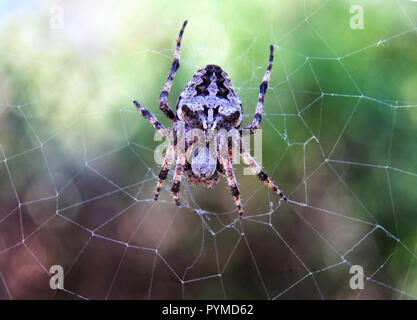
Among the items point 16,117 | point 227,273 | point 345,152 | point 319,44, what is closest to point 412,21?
point 319,44

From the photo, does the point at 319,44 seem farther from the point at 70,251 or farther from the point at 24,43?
the point at 70,251

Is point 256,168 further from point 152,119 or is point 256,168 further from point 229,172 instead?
point 152,119

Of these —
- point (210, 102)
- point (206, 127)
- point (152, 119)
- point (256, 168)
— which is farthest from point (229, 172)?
point (152, 119)

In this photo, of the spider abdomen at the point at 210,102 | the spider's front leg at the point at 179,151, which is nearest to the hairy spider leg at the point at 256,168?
the spider abdomen at the point at 210,102

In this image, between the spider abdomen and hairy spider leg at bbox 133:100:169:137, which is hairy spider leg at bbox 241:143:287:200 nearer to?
the spider abdomen

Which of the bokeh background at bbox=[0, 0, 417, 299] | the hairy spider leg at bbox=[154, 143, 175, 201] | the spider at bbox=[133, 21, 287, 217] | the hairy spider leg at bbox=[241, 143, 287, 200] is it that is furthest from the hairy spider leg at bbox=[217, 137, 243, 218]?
the bokeh background at bbox=[0, 0, 417, 299]

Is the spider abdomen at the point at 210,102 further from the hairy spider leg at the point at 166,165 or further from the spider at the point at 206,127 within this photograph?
the hairy spider leg at the point at 166,165
